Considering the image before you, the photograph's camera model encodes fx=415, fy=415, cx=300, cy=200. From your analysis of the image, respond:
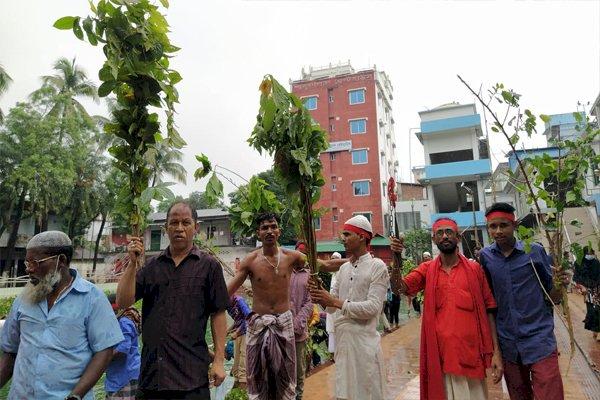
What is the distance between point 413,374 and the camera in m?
6.31

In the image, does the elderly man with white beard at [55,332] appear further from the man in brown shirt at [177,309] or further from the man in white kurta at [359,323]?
the man in white kurta at [359,323]

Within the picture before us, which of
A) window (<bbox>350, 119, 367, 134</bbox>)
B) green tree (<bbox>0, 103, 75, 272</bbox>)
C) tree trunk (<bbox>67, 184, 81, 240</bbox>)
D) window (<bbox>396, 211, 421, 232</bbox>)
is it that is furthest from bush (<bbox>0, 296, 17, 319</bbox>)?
window (<bbox>350, 119, 367, 134</bbox>)

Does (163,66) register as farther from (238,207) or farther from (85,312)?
(238,207)

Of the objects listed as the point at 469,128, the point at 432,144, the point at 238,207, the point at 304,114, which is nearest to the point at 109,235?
the point at 432,144

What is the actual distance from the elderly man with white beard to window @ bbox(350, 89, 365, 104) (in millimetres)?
33822

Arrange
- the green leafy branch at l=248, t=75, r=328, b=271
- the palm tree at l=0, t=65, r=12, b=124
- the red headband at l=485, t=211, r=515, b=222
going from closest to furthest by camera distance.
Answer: the red headband at l=485, t=211, r=515, b=222, the green leafy branch at l=248, t=75, r=328, b=271, the palm tree at l=0, t=65, r=12, b=124

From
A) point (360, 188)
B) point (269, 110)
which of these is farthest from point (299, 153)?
point (360, 188)

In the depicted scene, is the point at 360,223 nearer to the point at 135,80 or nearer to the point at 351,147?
the point at 135,80

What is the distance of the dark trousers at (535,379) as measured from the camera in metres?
3.10

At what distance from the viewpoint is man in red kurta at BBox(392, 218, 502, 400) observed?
3.12m

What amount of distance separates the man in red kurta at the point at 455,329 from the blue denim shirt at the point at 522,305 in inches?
4.4

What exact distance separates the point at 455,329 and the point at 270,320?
1.61 metres

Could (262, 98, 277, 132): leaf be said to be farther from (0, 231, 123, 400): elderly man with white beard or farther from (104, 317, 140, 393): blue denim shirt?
(104, 317, 140, 393): blue denim shirt

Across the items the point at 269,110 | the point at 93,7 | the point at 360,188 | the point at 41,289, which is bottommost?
the point at 41,289
